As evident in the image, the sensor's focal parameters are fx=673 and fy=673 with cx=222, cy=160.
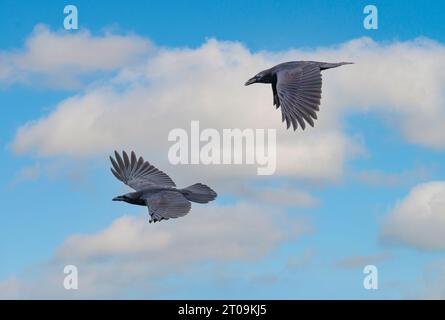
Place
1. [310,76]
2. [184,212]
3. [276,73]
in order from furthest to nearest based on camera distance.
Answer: [276,73], [310,76], [184,212]

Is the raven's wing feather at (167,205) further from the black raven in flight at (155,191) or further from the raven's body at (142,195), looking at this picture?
the raven's body at (142,195)

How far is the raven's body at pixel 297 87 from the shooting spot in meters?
13.3

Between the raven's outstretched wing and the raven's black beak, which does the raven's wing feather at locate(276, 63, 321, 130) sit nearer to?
the raven's black beak

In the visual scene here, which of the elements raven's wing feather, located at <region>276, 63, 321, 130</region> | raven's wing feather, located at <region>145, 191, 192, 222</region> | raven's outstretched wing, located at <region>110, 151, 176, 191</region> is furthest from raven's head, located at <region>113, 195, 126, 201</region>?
raven's wing feather, located at <region>276, 63, 321, 130</region>

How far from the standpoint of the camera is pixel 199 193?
15242 mm

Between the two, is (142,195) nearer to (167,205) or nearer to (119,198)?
(119,198)

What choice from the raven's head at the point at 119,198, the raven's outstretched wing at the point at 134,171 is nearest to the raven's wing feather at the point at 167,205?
the raven's head at the point at 119,198
